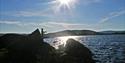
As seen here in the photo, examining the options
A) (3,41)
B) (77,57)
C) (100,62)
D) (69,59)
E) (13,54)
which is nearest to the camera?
(13,54)

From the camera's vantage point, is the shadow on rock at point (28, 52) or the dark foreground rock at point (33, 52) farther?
the dark foreground rock at point (33, 52)

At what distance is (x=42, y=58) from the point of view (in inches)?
1236

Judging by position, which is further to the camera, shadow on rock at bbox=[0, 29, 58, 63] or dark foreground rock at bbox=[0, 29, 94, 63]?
dark foreground rock at bbox=[0, 29, 94, 63]

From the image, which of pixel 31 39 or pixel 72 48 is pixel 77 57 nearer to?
pixel 72 48

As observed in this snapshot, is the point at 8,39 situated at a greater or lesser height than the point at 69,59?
greater

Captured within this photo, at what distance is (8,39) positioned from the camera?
3850cm

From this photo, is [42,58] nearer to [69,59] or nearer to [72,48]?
[69,59]

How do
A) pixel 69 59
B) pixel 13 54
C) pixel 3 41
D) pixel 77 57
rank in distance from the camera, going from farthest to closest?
pixel 3 41, pixel 77 57, pixel 69 59, pixel 13 54

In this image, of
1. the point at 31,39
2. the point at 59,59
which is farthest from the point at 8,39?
the point at 59,59

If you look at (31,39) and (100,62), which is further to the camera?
(100,62)

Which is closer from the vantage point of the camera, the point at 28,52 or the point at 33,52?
the point at 28,52

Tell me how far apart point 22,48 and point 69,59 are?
7.04 m

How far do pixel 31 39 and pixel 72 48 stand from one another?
818 cm

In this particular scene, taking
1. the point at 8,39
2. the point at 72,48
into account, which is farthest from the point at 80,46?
the point at 8,39
